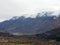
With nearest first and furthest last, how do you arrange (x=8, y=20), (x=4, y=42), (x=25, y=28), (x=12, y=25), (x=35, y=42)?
(x=4, y=42), (x=35, y=42), (x=25, y=28), (x=12, y=25), (x=8, y=20)

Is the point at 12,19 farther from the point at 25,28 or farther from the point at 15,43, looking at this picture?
the point at 15,43

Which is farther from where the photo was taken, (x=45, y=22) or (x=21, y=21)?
(x=21, y=21)

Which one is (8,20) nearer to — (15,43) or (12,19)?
(12,19)

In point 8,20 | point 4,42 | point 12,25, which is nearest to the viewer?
point 4,42

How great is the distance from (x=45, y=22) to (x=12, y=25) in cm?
1533

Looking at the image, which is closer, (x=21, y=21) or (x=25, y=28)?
(x=25, y=28)

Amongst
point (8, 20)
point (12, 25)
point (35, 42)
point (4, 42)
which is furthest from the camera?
point (8, 20)

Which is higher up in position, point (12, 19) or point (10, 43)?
point (12, 19)

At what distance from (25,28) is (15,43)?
58501 millimetres

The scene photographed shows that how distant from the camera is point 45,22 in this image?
274 feet

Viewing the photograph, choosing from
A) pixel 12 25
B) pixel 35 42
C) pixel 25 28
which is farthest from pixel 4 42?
pixel 12 25

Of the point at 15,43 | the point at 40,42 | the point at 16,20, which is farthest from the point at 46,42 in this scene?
the point at 16,20

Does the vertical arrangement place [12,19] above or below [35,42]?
above

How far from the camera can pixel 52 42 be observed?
2162 cm
